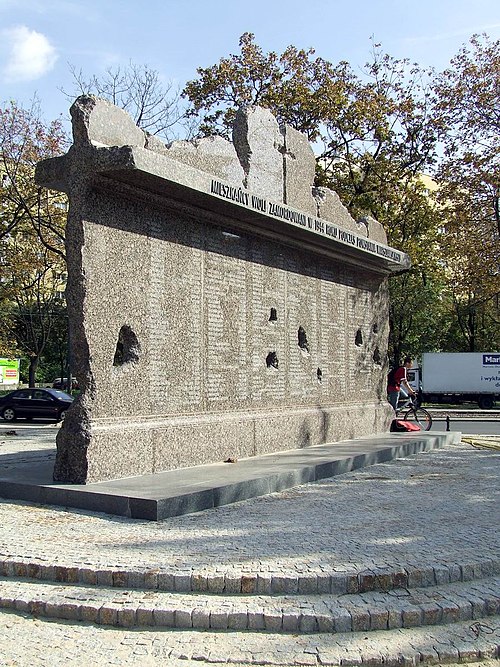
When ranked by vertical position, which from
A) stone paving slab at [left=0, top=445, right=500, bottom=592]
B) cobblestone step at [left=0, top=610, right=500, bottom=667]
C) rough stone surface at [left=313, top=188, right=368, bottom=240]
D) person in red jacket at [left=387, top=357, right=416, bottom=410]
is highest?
rough stone surface at [left=313, top=188, right=368, bottom=240]

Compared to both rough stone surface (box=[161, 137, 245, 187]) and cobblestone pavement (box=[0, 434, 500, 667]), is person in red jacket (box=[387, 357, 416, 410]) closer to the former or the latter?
cobblestone pavement (box=[0, 434, 500, 667])

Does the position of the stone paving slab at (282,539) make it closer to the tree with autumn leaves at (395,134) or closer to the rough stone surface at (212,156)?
the rough stone surface at (212,156)

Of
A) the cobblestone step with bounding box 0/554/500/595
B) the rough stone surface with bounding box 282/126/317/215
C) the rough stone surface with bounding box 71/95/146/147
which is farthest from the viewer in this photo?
the rough stone surface with bounding box 282/126/317/215

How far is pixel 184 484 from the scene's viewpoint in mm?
8703

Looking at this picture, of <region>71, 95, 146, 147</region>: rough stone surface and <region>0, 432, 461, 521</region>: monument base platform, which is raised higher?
<region>71, 95, 146, 147</region>: rough stone surface

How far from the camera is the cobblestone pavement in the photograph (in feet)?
15.9

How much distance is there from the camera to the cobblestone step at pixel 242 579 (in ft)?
18.3

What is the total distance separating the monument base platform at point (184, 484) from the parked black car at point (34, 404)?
1492 cm

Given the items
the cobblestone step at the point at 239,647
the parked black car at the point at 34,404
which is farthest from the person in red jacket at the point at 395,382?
the parked black car at the point at 34,404

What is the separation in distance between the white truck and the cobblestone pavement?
31074mm

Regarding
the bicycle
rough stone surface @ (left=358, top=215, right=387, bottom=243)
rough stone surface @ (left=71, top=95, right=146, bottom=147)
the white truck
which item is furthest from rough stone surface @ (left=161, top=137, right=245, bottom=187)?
the white truck

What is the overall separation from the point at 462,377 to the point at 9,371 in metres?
29.1

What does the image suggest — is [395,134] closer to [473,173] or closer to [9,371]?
[473,173]

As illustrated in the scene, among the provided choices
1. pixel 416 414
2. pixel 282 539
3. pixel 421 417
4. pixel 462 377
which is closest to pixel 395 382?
pixel 416 414
